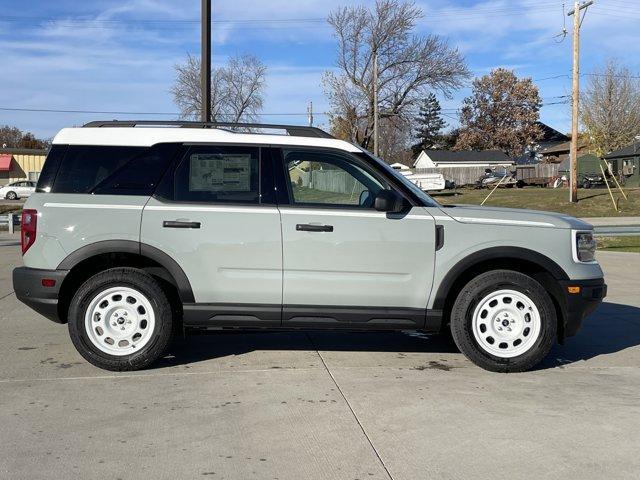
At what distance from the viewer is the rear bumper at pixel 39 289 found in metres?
5.19

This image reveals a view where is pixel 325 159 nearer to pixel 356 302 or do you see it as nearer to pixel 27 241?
pixel 356 302

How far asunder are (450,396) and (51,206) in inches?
138

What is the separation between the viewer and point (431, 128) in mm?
93500

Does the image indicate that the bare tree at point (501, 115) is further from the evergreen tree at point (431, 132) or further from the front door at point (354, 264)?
the front door at point (354, 264)

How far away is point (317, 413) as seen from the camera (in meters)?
4.41

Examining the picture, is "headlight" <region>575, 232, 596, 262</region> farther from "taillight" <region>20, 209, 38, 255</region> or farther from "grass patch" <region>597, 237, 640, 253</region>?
"grass patch" <region>597, 237, 640, 253</region>

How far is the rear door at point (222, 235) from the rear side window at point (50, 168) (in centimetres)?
84

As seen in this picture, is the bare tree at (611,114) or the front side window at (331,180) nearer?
the front side window at (331,180)

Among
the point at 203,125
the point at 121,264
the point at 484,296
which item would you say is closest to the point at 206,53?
the point at 203,125

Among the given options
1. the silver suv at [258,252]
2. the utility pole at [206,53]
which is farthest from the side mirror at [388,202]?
the utility pole at [206,53]

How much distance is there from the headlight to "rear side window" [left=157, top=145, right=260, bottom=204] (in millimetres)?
2729

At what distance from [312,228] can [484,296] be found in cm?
155

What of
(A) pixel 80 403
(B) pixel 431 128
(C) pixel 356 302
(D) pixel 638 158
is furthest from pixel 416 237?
(B) pixel 431 128

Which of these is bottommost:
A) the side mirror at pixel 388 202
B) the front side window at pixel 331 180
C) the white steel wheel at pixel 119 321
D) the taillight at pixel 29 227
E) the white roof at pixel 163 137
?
the white steel wheel at pixel 119 321
